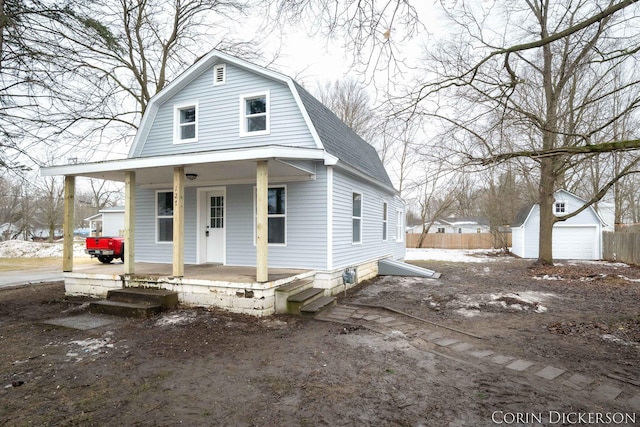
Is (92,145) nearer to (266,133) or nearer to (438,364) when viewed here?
(266,133)

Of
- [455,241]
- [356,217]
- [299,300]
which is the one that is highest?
[356,217]

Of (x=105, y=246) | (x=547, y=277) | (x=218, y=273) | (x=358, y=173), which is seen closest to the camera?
(x=218, y=273)

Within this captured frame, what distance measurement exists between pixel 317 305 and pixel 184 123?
6.62 metres

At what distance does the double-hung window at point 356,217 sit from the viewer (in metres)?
9.81

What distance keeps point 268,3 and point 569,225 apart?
21.6 m

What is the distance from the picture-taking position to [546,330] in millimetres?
5711

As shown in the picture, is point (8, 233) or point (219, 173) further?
point (8, 233)

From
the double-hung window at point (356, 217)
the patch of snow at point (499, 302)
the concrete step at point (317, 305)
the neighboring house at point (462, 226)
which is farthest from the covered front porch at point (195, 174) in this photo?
the neighboring house at point (462, 226)

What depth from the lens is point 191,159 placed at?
6.62 m

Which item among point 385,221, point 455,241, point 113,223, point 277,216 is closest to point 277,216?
point 277,216

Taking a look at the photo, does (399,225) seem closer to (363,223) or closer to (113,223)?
(363,223)

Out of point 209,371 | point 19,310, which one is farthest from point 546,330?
point 19,310

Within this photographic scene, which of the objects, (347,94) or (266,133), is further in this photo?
(347,94)

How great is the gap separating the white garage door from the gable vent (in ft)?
64.5
